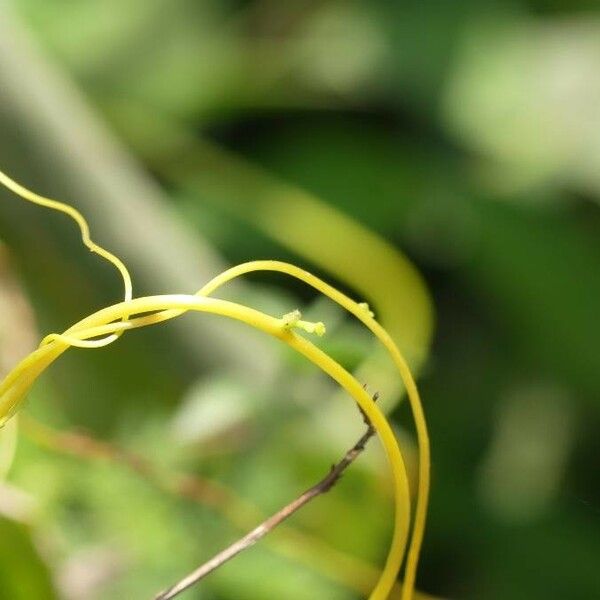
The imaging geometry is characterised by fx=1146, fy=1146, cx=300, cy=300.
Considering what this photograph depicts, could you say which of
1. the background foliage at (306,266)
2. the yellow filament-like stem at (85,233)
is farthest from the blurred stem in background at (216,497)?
the yellow filament-like stem at (85,233)

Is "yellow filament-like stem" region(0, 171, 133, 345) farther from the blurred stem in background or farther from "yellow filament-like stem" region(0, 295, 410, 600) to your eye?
the blurred stem in background

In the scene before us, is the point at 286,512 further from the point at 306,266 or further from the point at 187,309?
the point at 306,266

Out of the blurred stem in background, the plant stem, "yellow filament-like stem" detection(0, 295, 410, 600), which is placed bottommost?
the blurred stem in background

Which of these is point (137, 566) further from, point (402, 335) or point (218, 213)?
point (218, 213)

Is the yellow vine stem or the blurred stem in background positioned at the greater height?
the yellow vine stem

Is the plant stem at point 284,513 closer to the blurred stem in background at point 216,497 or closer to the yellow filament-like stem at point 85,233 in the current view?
the yellow filament-like stem at point 85,233

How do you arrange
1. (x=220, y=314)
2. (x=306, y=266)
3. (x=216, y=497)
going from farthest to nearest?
1. (x=306, y=266)
2. (x=216, y=497)
3. (x=220, y=314)

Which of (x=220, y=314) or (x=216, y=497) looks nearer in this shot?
(x=220, y=314)

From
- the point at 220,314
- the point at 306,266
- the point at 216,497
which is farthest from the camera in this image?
the point at 306,266

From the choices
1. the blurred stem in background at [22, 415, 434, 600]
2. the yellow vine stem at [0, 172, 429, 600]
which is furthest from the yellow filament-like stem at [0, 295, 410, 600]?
the blurred stem in background at [22, 415, 434, 600]

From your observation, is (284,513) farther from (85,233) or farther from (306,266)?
(306,266)

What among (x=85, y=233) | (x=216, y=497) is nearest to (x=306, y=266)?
(x=216, y=497)

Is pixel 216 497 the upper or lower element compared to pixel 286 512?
lower
